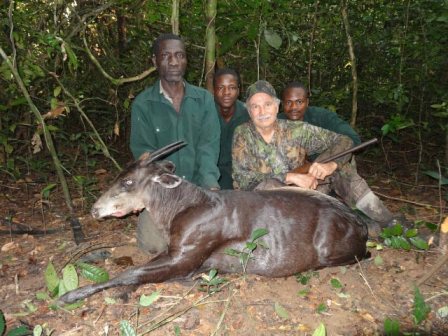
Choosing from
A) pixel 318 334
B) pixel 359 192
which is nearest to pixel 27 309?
pixel 318 334

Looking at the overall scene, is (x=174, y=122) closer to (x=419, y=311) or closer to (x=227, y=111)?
(x=227, y=111)

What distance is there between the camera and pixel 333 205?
4637 mm

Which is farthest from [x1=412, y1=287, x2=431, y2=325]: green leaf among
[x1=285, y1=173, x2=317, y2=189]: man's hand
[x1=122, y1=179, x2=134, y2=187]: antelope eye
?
[x1=122, y1=179, x2=134, y2=187]: antelope eye

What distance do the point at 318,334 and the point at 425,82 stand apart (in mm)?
7437

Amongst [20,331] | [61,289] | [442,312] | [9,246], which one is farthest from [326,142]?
[9,246]

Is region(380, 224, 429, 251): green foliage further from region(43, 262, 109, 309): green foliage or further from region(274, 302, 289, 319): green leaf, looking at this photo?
region(43, 262, 109, 309): green foliage

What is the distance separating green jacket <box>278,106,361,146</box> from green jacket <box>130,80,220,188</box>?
4.73 feet

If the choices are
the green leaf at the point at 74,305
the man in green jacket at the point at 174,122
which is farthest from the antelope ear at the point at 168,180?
the green leaf at the point at 74,305

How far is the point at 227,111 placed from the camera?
6.21m

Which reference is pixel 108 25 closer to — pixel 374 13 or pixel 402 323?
pixel 374 13

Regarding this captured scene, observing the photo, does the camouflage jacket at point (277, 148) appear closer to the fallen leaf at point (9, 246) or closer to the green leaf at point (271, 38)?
the green leaf at point (271, 38)

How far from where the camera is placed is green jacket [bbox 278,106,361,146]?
19.1ft

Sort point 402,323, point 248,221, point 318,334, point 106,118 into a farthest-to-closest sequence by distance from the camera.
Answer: point 106,118 → point 248,221 → point 402,323 → point 318,334

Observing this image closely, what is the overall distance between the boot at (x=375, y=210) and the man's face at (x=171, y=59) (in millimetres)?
2883
